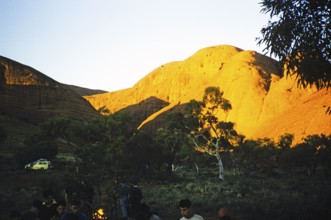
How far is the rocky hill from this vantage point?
96312 millimetres

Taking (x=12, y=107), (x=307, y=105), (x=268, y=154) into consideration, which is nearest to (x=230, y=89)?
(x=307, y=105)

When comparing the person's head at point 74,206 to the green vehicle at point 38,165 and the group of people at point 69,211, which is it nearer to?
the group of people at point 69,211

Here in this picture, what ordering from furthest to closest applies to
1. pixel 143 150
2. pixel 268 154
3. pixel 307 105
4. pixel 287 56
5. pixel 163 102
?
pixel 163 102 → pixel 307 105 → pixel 268 154 → pixel 143 150 → pixel 287 56

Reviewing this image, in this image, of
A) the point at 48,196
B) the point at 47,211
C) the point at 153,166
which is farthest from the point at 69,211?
the point at 153,166

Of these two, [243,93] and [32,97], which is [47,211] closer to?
[32,97]

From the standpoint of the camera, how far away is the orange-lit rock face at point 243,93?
8412 cm

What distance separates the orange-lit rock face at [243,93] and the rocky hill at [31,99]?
34.9m

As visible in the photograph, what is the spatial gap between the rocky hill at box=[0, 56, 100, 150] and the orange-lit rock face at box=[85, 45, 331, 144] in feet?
114

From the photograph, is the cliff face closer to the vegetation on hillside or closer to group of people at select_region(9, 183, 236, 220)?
the vegetation on hillside

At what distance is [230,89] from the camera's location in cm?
11838

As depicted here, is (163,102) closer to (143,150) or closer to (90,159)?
(143,150)

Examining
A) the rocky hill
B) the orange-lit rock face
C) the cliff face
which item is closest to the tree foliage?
the orange-lit rock face

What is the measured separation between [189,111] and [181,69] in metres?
119

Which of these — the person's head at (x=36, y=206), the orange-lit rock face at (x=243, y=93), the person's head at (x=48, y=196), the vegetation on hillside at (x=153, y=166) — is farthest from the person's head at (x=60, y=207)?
the orange-lit rock face at (x=243, y=93)
